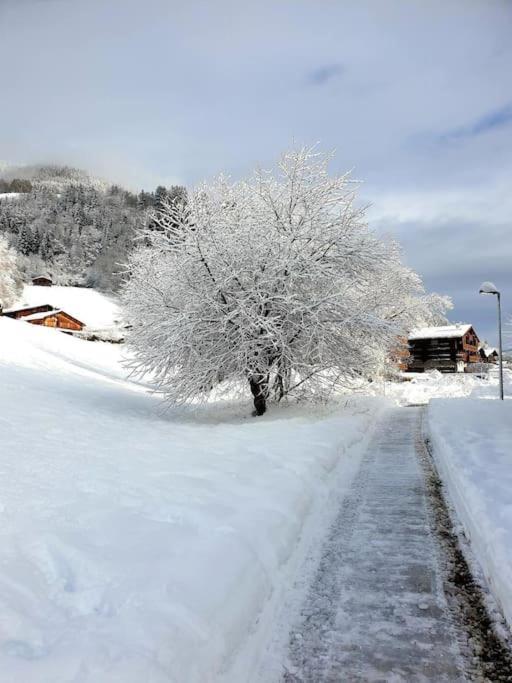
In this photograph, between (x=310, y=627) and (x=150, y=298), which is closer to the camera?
(x=310, y=627)

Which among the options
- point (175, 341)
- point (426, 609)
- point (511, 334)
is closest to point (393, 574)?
point (426, 609)

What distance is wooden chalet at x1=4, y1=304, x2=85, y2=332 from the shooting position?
61.3 meters

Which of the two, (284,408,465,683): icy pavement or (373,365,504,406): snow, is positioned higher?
(284,408,465,683): icy pavement

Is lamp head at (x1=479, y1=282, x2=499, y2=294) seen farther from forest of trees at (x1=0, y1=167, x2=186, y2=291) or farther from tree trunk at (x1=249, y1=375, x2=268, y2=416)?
forest of trees at (x1=0, y1=167, x2=186, y2=291)

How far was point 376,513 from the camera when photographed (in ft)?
22.1

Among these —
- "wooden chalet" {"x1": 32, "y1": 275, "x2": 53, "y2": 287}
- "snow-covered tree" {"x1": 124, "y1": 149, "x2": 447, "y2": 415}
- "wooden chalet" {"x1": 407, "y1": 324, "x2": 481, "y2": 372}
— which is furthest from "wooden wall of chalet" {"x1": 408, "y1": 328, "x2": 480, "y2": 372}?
"wooden chalet" {"x1": 32, "y1": 275, "x2": 53, "y2": 287}

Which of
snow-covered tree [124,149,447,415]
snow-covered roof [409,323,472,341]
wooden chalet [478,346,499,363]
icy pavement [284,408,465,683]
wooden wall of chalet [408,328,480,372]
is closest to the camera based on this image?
icy pavement [284,408,465,683]

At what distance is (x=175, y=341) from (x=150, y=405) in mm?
4746

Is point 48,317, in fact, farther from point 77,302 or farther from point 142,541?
point 142,541

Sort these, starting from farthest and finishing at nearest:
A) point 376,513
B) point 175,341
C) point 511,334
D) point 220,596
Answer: point 511,334, point 175,341, point 376,513, point 220,596

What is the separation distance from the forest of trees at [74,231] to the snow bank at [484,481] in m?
83.6

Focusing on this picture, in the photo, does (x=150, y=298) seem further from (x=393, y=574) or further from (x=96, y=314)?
(x=96, y=314)

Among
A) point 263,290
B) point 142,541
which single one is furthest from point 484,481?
point 263,290

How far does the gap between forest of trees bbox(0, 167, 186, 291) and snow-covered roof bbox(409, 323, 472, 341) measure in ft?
178
